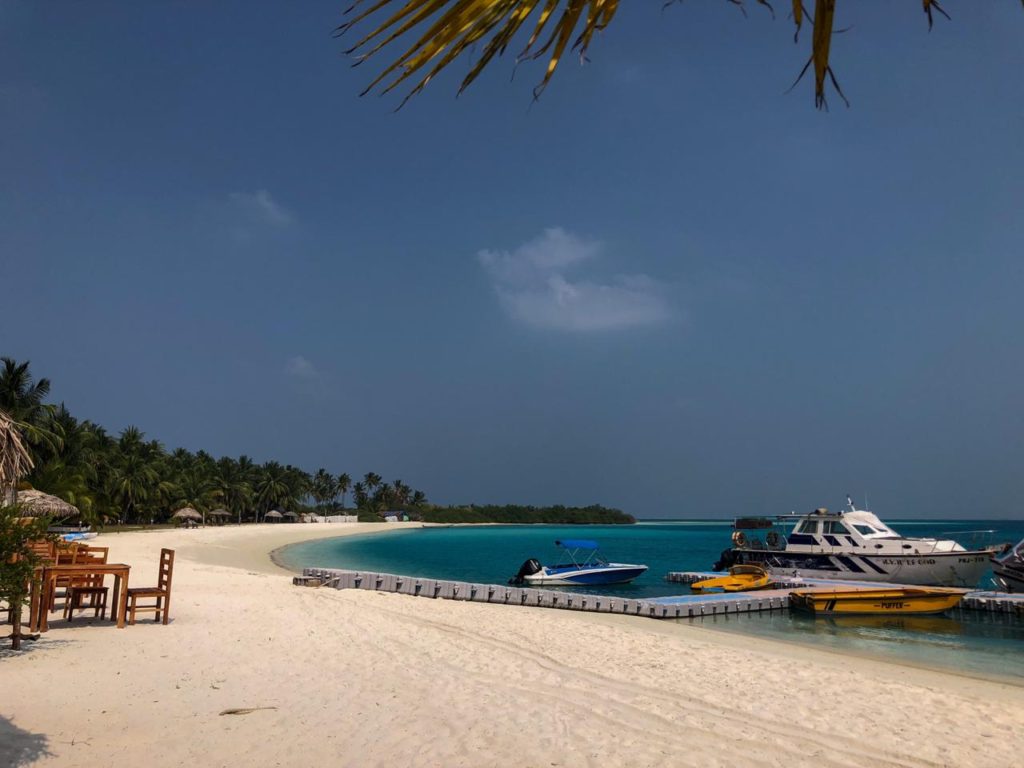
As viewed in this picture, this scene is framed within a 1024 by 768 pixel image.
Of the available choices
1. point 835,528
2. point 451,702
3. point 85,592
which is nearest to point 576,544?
point 835,528

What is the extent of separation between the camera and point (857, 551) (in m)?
27.5

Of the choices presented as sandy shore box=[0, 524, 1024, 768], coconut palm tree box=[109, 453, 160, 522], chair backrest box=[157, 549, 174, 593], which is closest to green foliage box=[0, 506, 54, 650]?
sandy shore box=[0, 524, 1024, 768]

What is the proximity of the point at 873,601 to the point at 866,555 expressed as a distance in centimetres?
794

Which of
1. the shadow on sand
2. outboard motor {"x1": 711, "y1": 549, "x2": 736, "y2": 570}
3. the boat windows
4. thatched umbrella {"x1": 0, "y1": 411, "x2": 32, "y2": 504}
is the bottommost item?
outboard motor {"x1": 711, "y1": 549, "x2": 736, "y2": 570}

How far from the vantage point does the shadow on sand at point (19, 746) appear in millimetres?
4645

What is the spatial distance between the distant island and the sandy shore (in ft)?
32.2

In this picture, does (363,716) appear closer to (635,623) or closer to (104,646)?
(104,646)

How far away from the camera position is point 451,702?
698 centimetres

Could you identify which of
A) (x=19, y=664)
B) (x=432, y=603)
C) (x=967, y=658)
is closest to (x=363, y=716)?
(x=19, y=664)

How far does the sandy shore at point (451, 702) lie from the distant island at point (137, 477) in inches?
386

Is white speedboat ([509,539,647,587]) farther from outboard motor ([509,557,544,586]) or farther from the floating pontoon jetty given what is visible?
the floating pontoon jetty

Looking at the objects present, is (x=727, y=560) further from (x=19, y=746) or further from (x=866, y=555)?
(x=19, y=746)

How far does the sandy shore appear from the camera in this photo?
17.8 ft

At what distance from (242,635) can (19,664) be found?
3.09m
